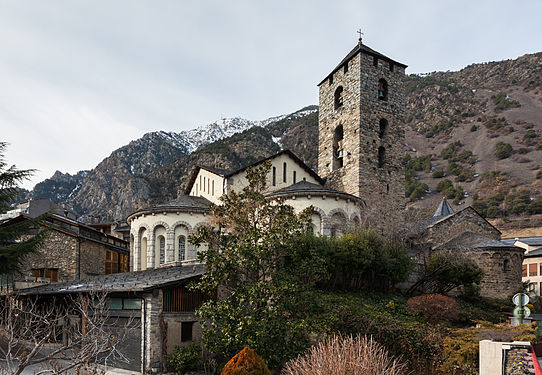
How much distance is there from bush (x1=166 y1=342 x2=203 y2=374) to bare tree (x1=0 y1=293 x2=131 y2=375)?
200 centimetres

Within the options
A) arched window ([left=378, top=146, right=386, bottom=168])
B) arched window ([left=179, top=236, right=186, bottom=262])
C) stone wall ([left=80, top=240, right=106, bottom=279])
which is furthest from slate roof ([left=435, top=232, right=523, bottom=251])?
stone wall ([left=80, top=240, right=106, bottom=279])

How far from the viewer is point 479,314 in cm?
2172

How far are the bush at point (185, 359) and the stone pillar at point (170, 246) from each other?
37.4ft

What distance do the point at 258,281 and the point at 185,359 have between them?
3948 millimetres

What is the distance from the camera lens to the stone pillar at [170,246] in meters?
27.8

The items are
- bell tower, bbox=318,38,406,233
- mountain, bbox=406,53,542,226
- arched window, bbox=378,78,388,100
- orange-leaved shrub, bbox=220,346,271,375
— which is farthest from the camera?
mountain, bbox=406,53,542,226

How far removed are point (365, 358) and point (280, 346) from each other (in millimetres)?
6380

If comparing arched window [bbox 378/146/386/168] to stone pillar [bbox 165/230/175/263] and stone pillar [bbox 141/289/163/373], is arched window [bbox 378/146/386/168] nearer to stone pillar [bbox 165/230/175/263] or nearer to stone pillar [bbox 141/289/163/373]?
stone pillar [bbox 165/230/175/263]

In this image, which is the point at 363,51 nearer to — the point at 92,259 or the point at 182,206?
the point at 182,206

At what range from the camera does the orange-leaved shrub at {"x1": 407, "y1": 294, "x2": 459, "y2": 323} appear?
63.1 feet

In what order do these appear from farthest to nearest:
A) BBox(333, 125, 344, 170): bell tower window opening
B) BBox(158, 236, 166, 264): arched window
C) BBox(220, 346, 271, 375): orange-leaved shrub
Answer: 1. BBox(333, 125, 344, 170): bell tower window opening
2. BBox(158, 236, 166, 264): arched window
3. BBox(220, 346, 271, 375): orange-leaved shrub

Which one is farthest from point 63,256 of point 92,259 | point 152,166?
point 152,166

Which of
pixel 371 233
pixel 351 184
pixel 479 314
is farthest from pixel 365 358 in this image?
pixel 351 184

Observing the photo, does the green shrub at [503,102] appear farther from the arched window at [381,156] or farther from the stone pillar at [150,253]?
the stone pillar at [150,253]
